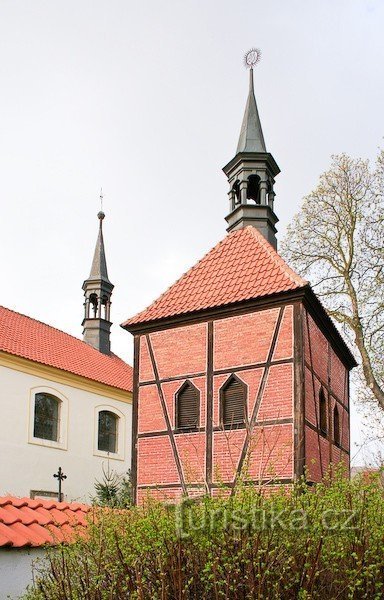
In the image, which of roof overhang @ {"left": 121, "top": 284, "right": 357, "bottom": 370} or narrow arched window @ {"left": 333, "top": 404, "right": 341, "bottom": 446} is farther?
narrow arched window @ {"left": 333, "top": 404, "right": 341, "bottom": 446}

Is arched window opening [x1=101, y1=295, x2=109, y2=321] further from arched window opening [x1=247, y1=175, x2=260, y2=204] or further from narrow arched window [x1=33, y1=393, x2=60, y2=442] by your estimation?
arched window opening [x1=247, y1=175, x2=260, y2=204]

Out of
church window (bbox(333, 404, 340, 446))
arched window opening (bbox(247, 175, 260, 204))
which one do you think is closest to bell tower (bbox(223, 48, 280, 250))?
arched window opening (bbox(247, 175, 260, 204))

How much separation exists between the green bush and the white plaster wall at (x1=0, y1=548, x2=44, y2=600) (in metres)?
1.95

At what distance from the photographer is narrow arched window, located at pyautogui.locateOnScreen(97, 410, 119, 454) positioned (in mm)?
22359

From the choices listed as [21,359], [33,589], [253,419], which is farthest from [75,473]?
[33,589]

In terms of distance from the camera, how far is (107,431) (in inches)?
896

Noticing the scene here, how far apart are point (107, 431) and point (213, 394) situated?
10.0m

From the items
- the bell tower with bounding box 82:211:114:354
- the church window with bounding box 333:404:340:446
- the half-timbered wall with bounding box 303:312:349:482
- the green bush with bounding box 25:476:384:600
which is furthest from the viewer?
the bell tower with bounding box 82:211:114:354

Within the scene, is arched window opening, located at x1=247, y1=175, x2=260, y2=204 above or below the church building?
above

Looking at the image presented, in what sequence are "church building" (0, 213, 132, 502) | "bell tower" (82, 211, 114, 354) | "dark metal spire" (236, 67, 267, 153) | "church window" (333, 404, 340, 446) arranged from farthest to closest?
"bell tower" (82, 211, 114, 354)
"church building" (0, 213, 132, 502)
"dark metal spire" (236, 67, 267, 153)
"church window" (333, 404, 340, 446)

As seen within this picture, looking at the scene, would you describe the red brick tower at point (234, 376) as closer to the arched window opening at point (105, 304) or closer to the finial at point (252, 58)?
the finial at point (252, 58)

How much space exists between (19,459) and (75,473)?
92.7 inches

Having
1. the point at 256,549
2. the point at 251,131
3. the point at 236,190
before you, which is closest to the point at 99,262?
the point at 251,131

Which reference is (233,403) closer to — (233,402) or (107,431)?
(233,402)
